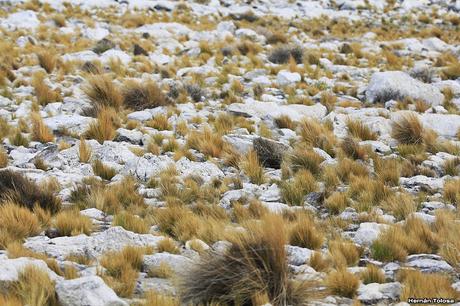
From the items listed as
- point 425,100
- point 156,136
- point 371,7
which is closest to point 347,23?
point 371,7

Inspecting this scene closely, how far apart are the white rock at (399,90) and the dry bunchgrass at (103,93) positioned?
5453 mm

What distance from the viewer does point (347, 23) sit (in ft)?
75.2

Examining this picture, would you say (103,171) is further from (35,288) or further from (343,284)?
(343,284)

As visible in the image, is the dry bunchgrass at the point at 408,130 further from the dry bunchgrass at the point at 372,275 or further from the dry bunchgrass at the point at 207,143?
the dry bunchgrass at the point at 372,275

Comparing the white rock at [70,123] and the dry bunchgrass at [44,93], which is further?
the dry bunchgrass at [44,93]

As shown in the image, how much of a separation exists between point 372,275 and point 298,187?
94.3 inches

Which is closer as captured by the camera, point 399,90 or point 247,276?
point 247,276

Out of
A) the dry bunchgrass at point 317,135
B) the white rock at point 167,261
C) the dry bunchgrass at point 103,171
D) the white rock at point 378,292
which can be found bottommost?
the dry bunchgrass at point 317,135

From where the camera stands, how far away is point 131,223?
18.0ft

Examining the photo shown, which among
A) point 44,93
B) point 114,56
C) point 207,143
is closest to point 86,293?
point 207,143

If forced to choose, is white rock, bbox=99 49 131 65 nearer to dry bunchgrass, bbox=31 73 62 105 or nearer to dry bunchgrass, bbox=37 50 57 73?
dry bunchgrass, bbox=37 50 57 73

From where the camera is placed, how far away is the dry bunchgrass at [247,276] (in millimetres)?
3982

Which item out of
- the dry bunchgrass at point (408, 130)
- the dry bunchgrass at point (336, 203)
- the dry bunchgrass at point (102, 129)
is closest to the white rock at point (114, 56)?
the dry bunchgrass at point (102, 129)

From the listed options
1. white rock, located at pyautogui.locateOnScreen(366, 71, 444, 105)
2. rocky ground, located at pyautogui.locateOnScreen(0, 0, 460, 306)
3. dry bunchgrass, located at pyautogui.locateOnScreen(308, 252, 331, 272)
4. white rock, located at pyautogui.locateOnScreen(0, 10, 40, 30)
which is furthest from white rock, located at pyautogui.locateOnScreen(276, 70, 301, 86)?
white rock, located at pyautogui.locateOnScreen(0, 10, 40, 30)
